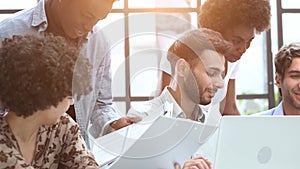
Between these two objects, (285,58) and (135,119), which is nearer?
(135,119)

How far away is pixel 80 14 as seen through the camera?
160 cm

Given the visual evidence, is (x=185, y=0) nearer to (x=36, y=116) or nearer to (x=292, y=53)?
(x=292, y=53)

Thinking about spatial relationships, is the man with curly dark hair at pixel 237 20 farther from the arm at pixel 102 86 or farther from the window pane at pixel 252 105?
the window pane at pixel 252 105

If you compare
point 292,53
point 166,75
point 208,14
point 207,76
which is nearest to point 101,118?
point 166,75

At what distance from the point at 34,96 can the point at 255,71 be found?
86.8 inches

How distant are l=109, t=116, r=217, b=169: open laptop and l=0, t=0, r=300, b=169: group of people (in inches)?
2.0

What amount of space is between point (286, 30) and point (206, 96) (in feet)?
6.09

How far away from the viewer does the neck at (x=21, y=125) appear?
4.17ft

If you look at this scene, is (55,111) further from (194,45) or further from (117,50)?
(194,45)

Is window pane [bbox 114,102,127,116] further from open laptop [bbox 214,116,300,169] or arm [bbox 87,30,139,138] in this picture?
open laptop [bbox 214,116,300,169]

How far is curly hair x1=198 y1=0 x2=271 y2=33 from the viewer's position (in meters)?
1.76

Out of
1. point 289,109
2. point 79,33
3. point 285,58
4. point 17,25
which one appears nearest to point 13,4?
point 17,25

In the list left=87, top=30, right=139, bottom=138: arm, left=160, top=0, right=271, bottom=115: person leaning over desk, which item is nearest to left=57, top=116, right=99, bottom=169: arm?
left=87, top=30, right=139, bottom=138: arm

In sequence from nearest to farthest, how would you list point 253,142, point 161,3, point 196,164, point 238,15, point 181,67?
point 253,142
point 196,164
point 181,67
point 238,15
point 161,3
